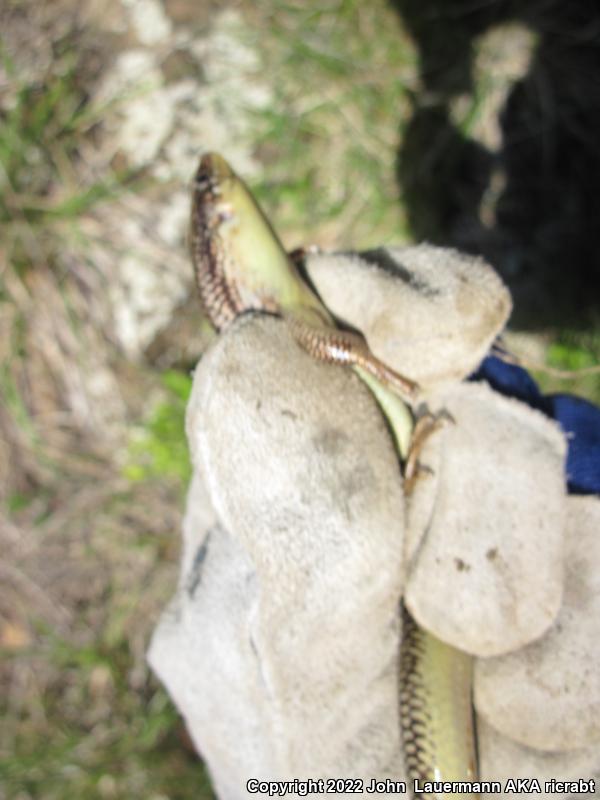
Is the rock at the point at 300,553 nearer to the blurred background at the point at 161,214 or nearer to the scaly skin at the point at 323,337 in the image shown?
the scaly skin at the point at 323,337

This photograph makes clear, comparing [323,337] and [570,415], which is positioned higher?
[323,337]

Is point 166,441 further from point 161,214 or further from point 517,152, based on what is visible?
point 517,152

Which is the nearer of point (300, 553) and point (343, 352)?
point (300, 553)

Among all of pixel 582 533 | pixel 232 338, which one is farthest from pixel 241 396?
pixel 582 533

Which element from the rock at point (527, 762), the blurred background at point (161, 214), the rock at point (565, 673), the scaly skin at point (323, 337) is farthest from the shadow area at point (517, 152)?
the rock at point (527, 762)

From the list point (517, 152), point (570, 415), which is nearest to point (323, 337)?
point (570, 415)

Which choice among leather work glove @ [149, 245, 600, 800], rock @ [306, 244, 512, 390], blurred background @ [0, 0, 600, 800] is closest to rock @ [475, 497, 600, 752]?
leather work glove @ [149, 245, 600, 800]
